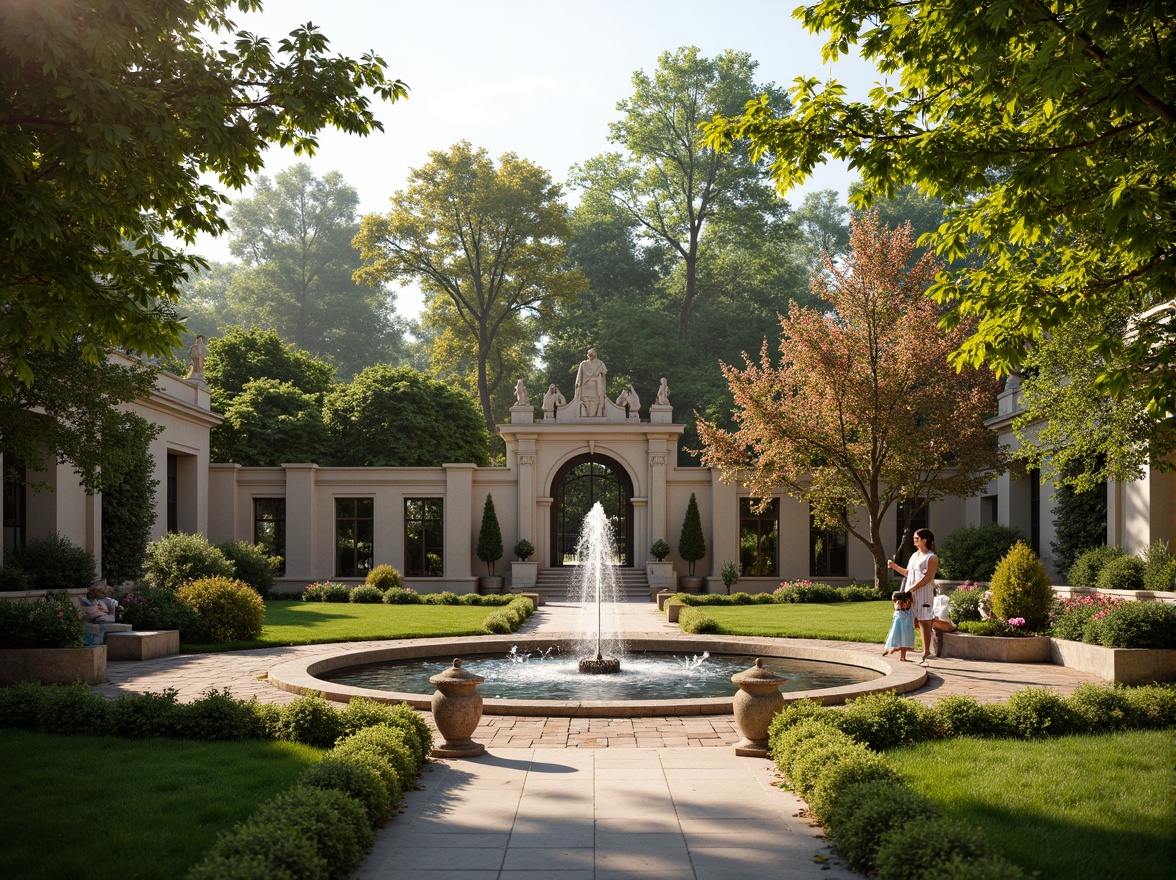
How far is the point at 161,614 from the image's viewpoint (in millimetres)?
16156

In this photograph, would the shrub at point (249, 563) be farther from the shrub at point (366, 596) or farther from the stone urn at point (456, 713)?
the stone urn at point (456, 713)

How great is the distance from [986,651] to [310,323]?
5248 centimetres

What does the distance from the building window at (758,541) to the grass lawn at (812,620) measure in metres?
5.54

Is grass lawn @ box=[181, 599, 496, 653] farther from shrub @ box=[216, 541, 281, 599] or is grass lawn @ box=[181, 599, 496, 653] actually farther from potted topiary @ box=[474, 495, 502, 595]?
potted topiary @ box=[474, 495, 502, 595]

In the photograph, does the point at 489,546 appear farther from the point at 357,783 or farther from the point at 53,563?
the point at 357,783

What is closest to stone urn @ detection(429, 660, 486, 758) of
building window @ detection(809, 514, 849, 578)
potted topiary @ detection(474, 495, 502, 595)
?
potted topiary @ detection(474, 495, 502, 595)

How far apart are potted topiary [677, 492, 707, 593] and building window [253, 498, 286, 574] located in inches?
491

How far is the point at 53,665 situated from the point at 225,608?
439cm

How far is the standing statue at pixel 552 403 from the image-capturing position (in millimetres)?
32469

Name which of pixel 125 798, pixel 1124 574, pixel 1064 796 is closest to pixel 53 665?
pixel 125 798

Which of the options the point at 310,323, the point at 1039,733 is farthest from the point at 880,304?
the point at 310,323

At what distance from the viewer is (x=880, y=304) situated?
25.7m

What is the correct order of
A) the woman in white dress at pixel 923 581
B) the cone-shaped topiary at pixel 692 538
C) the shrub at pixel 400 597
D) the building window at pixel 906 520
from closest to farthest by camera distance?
1. the woman in white dress at pixel 923 581
2. the shrub at pixel 400 597
3. the cone-shaped topiary at pixel 692 538
4. the building window at pixel 906 520

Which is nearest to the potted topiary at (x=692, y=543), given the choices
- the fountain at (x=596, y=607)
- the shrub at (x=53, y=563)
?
the fountain at (x=596, y=607)
